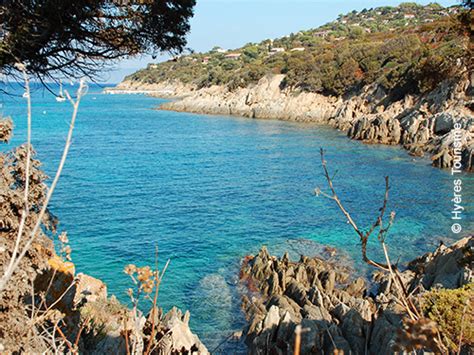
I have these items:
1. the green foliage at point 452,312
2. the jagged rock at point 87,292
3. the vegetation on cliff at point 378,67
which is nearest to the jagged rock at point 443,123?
the vegetation on cliff at point 378,67

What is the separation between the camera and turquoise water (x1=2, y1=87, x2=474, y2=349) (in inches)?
750

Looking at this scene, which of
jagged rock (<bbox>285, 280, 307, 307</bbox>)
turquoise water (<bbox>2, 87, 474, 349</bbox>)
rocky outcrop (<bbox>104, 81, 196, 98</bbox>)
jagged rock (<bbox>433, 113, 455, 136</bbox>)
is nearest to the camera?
jagged rock (<bbox>285, 280, 307, 307</bbox>)

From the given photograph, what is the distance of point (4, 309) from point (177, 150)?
42029mm

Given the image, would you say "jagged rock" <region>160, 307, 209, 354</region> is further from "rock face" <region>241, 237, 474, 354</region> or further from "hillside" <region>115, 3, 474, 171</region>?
"hillside" <region>115, 3, 474, 171</region>

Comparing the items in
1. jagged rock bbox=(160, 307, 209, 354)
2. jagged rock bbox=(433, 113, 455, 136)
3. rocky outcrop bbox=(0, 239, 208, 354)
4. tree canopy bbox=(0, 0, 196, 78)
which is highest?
tree canopy bbox=(0, 0, 196, 78)

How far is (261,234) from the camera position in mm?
23203

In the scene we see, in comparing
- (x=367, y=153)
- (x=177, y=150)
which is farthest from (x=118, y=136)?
(x=367, y=153)

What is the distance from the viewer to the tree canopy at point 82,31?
7484mm

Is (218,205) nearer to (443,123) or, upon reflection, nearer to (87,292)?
(87,292)

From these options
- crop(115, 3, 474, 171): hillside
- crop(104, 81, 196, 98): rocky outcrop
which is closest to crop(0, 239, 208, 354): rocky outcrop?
crop(115, 3, 474, 171): hillside

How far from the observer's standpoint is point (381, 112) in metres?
57.2

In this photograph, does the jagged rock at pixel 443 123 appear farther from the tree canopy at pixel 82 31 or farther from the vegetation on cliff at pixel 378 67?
the tree canopy at pixel 82 31

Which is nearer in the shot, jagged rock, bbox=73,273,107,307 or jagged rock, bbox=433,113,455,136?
jagged rock, bbox=73,273,107,307

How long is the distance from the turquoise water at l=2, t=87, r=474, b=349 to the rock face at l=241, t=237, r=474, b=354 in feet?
4.20
